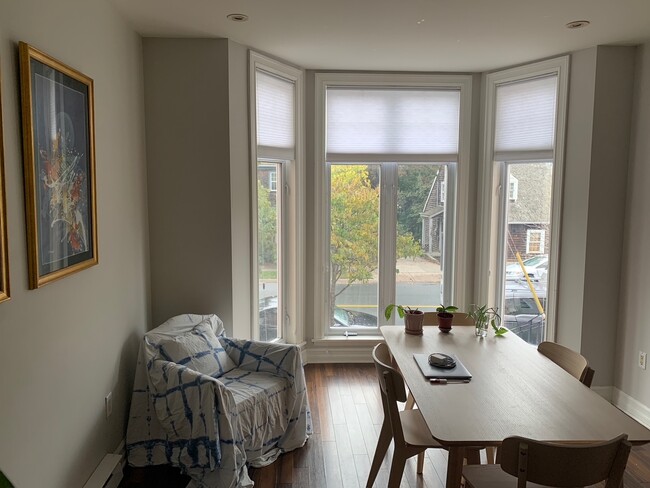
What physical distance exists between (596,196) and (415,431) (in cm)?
229

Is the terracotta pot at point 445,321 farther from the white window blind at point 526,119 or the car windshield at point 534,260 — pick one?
the white window blind at point 526,119

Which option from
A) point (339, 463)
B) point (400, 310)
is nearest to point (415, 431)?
point (339, 463)

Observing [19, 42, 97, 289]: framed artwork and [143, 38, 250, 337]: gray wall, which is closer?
[19, 42, 97, 289]: framed artwork

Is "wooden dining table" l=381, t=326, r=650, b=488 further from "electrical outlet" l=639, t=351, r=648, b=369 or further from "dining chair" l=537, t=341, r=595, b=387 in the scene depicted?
"electrical outlet" l=639, t=351, r=648, b=369

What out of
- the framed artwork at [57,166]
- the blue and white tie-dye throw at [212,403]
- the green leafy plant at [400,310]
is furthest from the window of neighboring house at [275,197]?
the framed artwork at [57,166]

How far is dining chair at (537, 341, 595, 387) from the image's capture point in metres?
2.39

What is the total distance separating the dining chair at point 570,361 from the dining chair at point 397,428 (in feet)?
2.46

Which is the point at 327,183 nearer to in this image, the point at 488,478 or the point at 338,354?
the point at 338,354

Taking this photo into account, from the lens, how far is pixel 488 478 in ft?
6.94

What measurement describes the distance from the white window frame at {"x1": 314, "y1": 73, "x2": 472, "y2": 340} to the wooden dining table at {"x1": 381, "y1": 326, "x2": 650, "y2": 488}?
6.12 feet

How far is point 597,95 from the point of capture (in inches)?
144

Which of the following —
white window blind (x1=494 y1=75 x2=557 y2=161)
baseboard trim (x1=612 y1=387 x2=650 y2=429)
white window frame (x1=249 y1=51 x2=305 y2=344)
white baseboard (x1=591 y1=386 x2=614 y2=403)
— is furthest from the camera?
white window frame (x1=249 y1=51 x2=305 y2=344)

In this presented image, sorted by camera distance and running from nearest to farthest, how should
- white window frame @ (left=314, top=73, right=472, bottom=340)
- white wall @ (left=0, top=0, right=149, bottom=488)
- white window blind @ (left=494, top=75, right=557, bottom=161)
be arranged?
white wall @ (left=0, top=0, right=149, bottom=488) < white window blind @ (left=494, top=75, right=557, bottom=161) < white window frame @ (left=314, top=73, right=472, bottom=340)

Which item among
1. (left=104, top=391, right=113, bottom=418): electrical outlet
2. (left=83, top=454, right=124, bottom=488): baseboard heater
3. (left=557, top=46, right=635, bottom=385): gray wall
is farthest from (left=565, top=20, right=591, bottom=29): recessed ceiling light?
(left=83, top=454, right=124, bottom=488): baseboard heater
